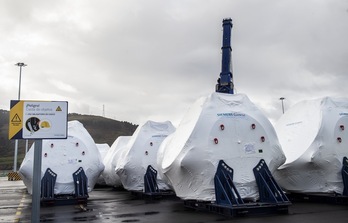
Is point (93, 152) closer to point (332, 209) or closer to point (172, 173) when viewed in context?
point (172, 173)

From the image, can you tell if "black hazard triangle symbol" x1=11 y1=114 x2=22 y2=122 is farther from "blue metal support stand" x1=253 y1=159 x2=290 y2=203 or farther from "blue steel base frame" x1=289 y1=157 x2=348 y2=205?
"blue steel base frame" x1=289 y1=157 x2=348 y2=205

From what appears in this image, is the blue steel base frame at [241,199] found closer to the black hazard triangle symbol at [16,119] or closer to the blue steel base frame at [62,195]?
the blue steel base frame at [62,195]

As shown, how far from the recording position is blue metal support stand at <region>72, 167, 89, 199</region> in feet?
51.5

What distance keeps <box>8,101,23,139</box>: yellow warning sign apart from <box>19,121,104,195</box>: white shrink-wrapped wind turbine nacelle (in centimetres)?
997

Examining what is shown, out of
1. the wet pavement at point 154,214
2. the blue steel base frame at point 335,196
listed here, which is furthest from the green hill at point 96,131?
the blue steel base frame at point 335,196

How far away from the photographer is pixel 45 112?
6.24 m

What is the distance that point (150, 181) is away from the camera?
1750 cm

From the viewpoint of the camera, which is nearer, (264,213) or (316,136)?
(264,213)

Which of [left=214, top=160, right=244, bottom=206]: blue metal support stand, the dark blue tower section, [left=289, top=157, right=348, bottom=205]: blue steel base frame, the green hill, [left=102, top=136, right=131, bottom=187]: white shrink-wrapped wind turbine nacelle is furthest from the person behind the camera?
the green hill

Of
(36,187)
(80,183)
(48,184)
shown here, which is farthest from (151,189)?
(36,187)

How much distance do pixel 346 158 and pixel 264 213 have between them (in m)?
4.78

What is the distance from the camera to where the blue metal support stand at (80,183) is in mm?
15688

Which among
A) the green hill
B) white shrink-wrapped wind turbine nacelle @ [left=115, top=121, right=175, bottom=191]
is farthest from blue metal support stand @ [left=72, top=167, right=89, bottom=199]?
the green hill

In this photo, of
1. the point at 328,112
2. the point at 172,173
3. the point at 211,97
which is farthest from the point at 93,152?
the point at 328,112
